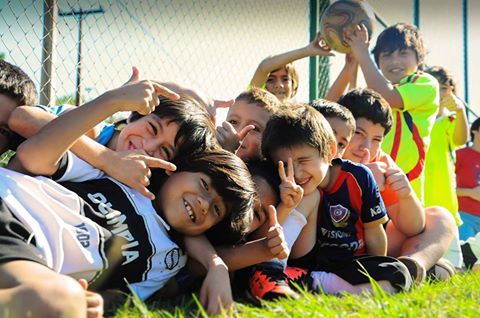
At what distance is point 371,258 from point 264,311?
2.66ft

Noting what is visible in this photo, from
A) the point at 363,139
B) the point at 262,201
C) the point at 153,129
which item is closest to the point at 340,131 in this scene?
the point at 363,139

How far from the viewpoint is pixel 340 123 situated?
303cm

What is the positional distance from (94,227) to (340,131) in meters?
1.50

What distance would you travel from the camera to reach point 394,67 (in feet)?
15.0

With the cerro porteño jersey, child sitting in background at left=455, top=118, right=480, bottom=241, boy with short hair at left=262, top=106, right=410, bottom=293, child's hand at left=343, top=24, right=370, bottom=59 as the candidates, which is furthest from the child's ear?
child sitting in background at left=455, top=118, right=480, bottom=241

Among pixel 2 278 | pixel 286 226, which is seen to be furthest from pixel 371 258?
pixel 2 278

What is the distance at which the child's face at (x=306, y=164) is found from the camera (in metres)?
2.58

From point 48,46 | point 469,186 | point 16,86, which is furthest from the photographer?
point 469,186

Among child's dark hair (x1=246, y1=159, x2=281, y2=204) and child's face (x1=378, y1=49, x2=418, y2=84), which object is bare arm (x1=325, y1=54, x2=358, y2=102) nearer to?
child's face (x1=378, y1=49, x2=418, y2=84)

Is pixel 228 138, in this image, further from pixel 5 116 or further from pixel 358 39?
pixel 358 39

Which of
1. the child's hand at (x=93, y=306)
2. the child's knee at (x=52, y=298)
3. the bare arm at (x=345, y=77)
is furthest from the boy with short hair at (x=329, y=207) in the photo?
the bare arm at (x=345, y=77)

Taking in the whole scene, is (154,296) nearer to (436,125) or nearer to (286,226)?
(286,226)

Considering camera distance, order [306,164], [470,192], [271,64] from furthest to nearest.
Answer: [470,192]
[271,64]
[306,164]

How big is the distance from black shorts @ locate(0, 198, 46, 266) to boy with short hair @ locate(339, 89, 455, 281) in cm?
166
